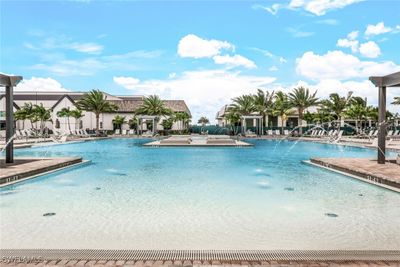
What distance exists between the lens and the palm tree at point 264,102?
48.8m

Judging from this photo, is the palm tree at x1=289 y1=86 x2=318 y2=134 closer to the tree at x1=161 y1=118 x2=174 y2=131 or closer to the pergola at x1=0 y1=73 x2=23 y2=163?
the tree at x1=161 y1=118 x2=174 y2=131

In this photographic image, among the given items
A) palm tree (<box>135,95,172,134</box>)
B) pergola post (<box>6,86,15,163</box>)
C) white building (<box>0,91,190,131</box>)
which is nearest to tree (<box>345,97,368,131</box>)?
palm tree (<box>135,95,172,134</box>)

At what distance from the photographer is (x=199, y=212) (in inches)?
268

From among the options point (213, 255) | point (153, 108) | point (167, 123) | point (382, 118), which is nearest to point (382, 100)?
point (382, 118)

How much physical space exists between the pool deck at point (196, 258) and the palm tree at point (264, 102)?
1764 inches

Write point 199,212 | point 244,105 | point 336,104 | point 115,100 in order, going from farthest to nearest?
point 115,100 < point 244,105 < point 336,104 < point 199,212

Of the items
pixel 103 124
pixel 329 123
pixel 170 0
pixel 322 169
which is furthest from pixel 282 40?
pixel 103 124

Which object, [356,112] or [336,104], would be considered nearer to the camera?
[356,112]

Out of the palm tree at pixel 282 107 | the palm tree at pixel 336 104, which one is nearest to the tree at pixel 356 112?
the palm tree at pixel 336 104

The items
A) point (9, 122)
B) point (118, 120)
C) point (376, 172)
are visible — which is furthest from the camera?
point (118, 120)

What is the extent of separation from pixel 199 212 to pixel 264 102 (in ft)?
144

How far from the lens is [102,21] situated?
18.0 meters

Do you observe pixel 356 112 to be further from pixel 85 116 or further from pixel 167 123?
pixel 85 116

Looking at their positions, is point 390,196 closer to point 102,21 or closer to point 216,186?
point 216,186
